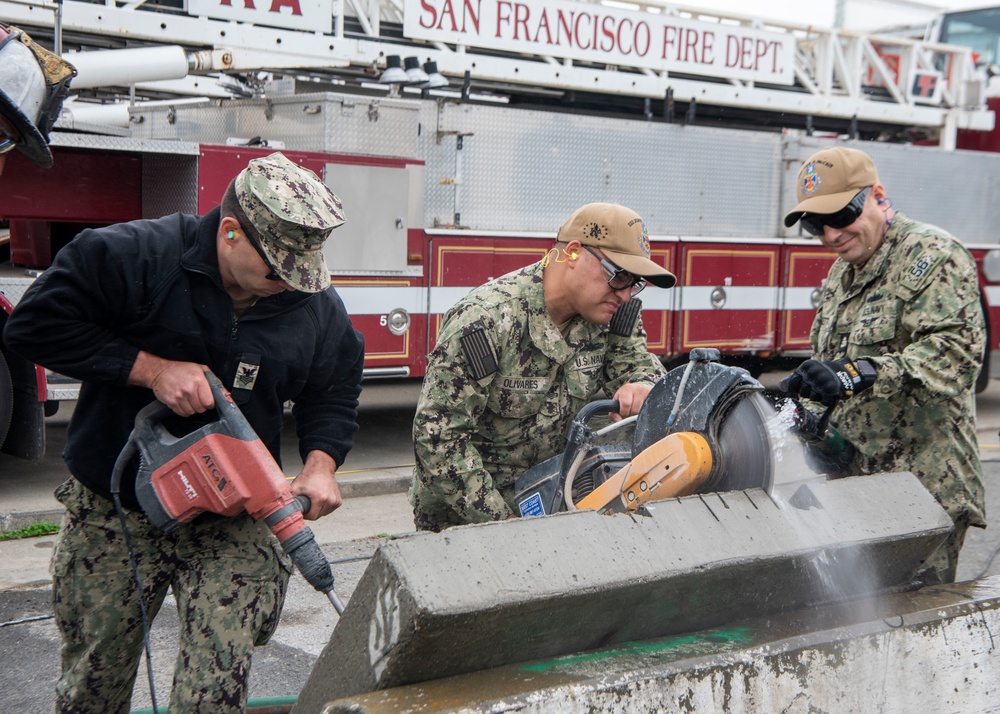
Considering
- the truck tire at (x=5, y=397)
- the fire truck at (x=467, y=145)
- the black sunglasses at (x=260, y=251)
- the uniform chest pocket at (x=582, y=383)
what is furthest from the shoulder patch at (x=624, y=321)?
the truck tire at (x=5, y=397)

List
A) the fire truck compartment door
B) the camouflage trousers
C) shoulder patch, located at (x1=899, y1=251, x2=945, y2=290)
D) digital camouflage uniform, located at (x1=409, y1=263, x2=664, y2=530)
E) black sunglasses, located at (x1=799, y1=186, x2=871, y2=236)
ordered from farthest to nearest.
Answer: the fire truck compartment door < black sunglasses, located at (x1=799, y1=186, x2=871, y2=236) < shoulder patch, located at (x1=899, y1=251, x2=945, y2=290) < digital camouflage uniform, located at (x1=409, y1=263, x2=664, y2=530) < the camouflage trousers

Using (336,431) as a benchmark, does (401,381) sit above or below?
below

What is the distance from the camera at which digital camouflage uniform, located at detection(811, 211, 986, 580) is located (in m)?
3.54

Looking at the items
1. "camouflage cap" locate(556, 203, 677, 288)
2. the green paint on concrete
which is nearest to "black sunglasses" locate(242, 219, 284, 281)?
"camouflage cap" locate(556, 203, 677, 288)

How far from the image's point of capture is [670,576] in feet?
8.68

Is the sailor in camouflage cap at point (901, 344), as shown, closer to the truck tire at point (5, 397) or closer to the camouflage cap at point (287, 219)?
the camouflage cap at point (287, 219)

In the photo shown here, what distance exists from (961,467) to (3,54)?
121 inches

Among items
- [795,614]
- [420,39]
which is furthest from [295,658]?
[420,39]

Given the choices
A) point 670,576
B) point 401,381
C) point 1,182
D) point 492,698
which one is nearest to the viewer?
point 492,698

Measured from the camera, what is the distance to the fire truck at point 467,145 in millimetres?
7602

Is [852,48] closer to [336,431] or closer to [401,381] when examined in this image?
[401,381]

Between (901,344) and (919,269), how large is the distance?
259mm

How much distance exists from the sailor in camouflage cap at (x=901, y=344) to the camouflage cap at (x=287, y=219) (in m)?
1.60

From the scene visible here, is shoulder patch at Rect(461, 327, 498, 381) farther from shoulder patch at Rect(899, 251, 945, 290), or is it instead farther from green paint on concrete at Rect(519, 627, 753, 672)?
shoulder patch at Rect(899, 251, 945, 290)
